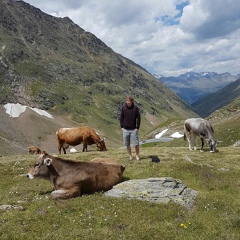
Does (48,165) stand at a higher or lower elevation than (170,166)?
higher

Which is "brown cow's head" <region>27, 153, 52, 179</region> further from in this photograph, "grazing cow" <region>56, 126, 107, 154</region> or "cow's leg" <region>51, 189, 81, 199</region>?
"grazing cow" <region>56, 126, 107, 154</region>

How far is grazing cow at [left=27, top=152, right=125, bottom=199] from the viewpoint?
52.8ft

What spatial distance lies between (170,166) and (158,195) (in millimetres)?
6901

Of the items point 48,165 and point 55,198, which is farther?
point 48,165

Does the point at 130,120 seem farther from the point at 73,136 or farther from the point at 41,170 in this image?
the point at 73,136

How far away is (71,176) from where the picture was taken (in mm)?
16344

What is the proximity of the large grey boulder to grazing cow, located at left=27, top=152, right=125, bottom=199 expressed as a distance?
85 centimetres

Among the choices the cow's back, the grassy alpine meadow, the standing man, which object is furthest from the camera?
the cow's back

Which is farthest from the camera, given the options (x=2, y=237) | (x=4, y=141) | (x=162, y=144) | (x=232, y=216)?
(x=4, y=141)

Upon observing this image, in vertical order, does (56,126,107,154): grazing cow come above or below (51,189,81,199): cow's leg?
above

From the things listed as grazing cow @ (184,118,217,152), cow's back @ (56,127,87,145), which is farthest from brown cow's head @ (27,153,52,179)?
grazing cow @ (184,118,217,152)

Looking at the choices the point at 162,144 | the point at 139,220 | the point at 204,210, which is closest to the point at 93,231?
the point at 139,220

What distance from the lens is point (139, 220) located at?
13.4 meters

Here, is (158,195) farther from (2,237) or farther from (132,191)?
(2,237)
